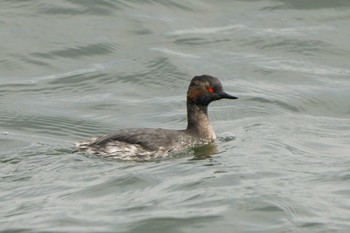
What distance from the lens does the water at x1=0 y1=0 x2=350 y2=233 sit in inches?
383

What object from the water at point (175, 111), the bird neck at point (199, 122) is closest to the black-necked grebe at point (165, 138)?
the bird neck at point (199, 122)

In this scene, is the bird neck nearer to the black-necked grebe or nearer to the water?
the black-necked grebe

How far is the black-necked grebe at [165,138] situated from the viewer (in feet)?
38.1

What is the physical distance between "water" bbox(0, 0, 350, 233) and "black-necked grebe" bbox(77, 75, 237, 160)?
173mm

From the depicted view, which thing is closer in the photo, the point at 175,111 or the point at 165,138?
the point at 165,138

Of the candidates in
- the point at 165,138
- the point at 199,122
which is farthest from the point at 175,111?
the point at 165,138

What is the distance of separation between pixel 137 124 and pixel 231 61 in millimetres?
3051

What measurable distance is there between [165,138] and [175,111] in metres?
2.51

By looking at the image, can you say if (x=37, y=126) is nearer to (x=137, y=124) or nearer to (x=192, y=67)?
(x=137, y=124)

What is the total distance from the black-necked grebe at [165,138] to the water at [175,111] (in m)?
0.17

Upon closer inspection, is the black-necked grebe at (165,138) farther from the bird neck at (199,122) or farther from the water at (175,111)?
the water at (175,111)

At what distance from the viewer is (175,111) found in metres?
14.4

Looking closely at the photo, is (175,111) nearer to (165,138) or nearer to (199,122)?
(199,122)

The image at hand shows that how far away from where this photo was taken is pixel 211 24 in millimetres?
17812
